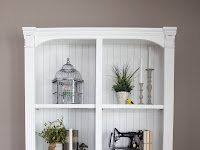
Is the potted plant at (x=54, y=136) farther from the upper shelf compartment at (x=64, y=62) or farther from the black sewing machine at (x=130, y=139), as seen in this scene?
the black sewing machine at (x=130, y=139)

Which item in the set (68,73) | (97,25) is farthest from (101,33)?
(68,73)

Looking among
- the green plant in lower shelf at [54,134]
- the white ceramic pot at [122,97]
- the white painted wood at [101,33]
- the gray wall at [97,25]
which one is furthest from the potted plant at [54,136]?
the white painted wood at [101,33]

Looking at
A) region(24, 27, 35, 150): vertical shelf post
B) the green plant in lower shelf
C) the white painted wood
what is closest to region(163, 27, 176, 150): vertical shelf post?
the white painted wood

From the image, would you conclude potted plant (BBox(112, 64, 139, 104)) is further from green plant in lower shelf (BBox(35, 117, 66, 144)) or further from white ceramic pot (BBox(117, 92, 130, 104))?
green plant in lower shelf (BBox(35, 117, 66, 144))

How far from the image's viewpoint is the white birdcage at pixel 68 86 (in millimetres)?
1983

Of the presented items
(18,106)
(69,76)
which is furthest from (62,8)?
(18,106)

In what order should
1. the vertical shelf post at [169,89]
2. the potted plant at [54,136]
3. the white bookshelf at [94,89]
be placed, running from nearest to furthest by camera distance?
the vertical shelf post at [169,89], the potted plant at [54,136], the white bookshelf at [94,89]

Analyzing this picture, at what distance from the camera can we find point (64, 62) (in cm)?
215

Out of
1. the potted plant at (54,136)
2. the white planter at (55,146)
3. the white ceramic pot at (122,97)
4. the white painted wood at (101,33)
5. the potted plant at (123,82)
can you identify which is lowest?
the white planter at (55,146)

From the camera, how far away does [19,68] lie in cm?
222

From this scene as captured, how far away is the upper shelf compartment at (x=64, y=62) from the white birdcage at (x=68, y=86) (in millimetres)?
75

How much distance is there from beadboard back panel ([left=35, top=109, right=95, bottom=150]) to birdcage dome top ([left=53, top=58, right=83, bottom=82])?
1.00 ft

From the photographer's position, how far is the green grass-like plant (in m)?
2.02

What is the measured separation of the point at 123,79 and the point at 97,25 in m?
0.56
